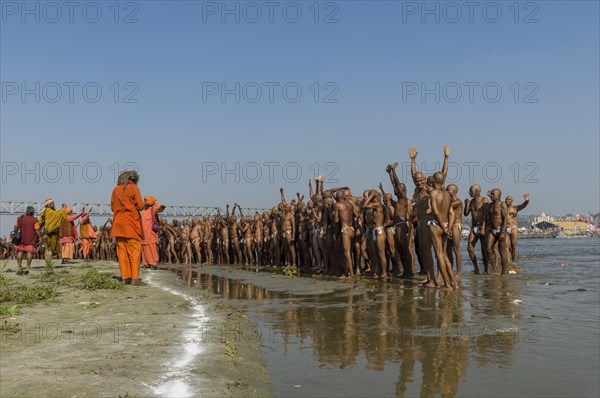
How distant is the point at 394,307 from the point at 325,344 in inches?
105

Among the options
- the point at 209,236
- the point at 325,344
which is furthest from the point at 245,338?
the point at 209,236

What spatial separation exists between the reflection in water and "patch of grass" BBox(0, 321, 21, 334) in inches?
112

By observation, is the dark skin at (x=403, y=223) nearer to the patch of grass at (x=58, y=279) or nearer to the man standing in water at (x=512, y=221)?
the man standing in water at (x=512, y=221)

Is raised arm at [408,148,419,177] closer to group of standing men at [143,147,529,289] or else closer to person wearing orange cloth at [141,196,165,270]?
group of standing men at [143,147,529,289]

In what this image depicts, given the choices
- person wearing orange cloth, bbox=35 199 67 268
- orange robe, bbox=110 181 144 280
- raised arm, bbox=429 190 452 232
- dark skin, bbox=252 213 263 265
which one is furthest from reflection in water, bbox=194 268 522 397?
dark skin, bbox=252 213 263 265

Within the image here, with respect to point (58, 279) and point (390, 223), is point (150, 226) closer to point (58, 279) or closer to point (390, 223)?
point (58, 279)

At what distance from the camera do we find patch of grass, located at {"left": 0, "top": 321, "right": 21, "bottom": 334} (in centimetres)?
587

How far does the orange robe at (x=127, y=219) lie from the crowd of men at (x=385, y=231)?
5278mm

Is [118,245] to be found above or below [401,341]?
above

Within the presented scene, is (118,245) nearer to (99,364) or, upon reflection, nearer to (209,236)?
(99,364)

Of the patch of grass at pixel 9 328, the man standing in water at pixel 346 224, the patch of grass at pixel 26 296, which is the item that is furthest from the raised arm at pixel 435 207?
the patch of grass at pixel 9 328

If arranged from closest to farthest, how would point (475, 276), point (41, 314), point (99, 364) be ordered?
point (99, 364) → point (41, 314) → point (475, 276)

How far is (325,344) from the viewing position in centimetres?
558

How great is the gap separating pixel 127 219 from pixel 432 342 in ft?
23.7
